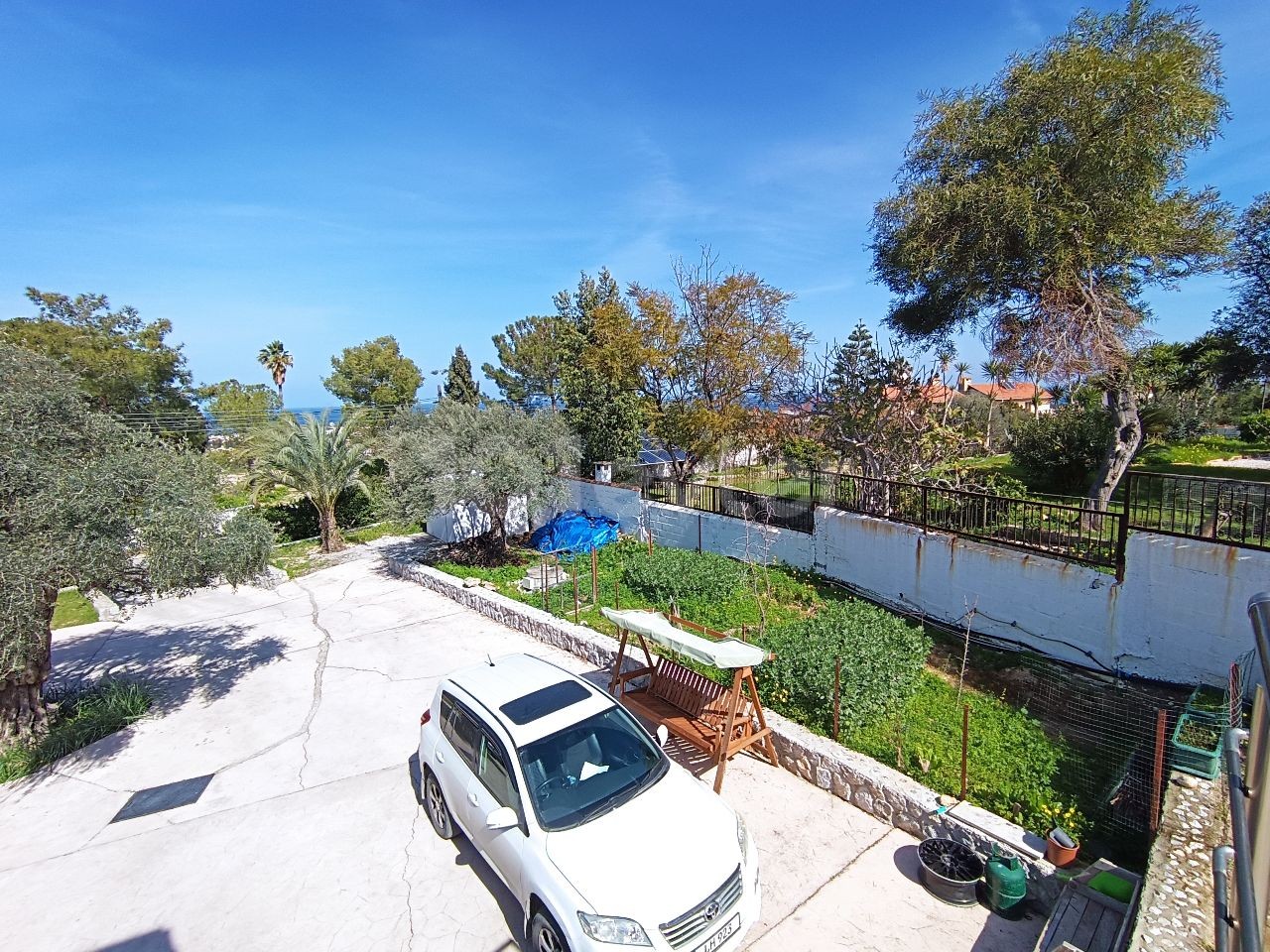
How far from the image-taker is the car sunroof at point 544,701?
16.1 ft

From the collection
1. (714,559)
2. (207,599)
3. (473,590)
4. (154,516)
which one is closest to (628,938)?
(154,516)

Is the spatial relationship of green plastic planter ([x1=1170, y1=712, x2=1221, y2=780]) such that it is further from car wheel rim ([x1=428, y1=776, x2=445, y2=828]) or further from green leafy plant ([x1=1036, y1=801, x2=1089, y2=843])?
car wheel rim ([x1=428, y1=776, x2=445, y2=828])

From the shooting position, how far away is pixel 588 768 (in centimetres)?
471

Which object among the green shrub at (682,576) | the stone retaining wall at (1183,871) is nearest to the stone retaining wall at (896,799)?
the stone retaining wall at (1183,871)

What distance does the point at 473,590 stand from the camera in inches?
475

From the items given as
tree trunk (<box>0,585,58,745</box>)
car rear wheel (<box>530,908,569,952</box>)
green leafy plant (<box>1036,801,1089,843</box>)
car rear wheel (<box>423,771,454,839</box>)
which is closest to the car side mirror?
car rear wheel (<box>530,908,569,952</box>)

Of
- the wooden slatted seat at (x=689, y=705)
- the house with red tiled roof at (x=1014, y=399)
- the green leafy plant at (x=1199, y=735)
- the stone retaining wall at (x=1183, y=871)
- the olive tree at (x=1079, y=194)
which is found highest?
the olive tree at (x=1079, y=194)

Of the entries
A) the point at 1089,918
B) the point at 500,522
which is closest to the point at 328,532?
the point at 500,522

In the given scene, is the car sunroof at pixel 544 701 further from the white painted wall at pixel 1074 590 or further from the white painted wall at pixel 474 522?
the white painted wall at pixel 474 522

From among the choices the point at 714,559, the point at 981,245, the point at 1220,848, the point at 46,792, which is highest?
the point at 981,245

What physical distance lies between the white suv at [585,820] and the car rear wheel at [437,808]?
0.03 metres

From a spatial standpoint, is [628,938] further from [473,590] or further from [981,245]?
[981,245]

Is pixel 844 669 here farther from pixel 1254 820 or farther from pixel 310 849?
pixel 310 849

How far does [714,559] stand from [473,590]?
4.96 meters
